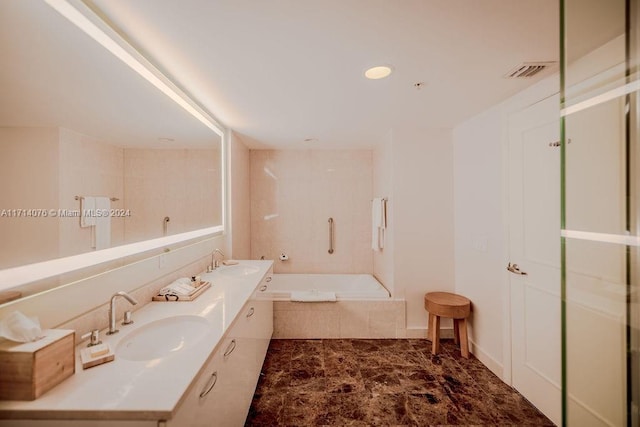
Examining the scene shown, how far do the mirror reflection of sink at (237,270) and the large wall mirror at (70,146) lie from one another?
834 millimetres

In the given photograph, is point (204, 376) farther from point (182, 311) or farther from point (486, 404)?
point (486, 404)

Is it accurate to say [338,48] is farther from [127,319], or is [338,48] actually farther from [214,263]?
[214,263]

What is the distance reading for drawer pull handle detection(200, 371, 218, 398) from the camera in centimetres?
97

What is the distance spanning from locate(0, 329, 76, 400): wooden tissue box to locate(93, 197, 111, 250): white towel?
1.76 ft

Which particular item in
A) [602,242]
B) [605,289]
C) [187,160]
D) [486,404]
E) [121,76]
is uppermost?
[121,76]

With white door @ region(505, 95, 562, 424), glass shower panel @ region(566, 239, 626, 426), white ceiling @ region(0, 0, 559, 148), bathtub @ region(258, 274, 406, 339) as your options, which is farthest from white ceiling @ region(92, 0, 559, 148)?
bathtub @ region(258, 274, 406, 339)

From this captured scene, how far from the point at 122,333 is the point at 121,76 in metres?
1.33

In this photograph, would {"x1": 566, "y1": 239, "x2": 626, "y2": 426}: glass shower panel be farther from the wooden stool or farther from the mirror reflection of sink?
the mirror reflection of sink

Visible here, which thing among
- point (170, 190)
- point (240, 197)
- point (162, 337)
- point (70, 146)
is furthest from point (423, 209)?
point (70, 146)

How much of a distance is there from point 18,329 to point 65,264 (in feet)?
1.21

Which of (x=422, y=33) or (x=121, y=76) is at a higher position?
(x=422, y=33)

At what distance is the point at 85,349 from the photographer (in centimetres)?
96

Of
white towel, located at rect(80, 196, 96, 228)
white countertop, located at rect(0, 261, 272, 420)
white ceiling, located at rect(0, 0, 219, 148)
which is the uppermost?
white ceiling, located at rect(0, 0, 219, 148)

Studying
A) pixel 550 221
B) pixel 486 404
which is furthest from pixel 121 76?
Answer: pixel 486 404
